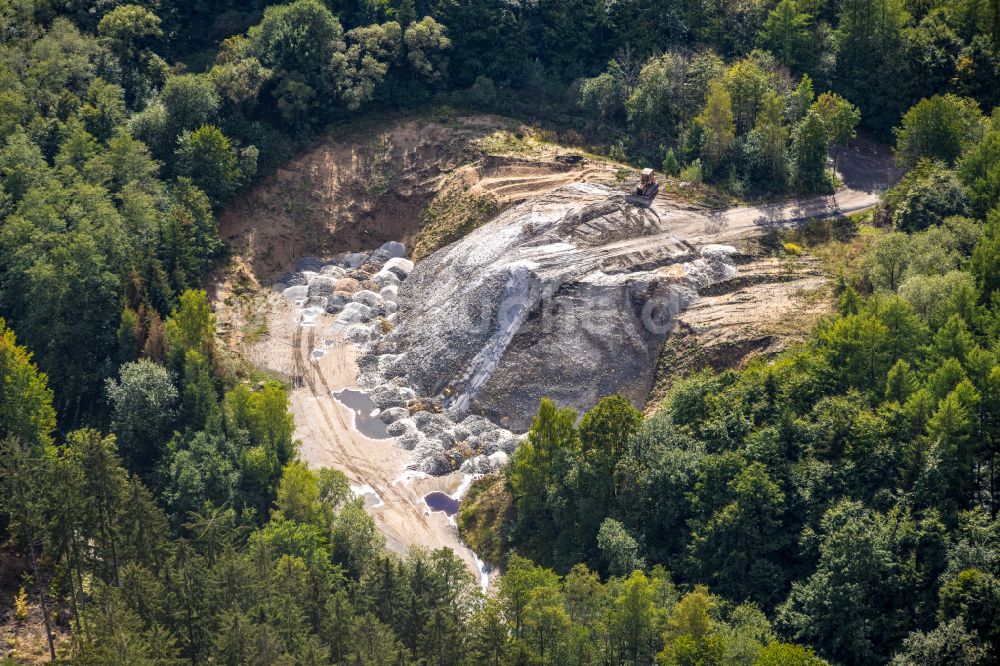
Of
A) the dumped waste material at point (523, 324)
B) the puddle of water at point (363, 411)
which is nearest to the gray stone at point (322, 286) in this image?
the dumped waste material at point (523, 324)

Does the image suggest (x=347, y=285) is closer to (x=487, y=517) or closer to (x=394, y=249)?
(x=394, y=249)

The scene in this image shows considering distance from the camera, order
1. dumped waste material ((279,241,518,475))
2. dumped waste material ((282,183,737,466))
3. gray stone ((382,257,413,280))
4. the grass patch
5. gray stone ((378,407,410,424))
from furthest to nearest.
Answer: gray stone ((382,257,413,280)) < gray stone ((378,407,410,424)) < dumped waste material ((282,183,737,466)) < dumped waste material ((279,241,518,475)) < the grass patch

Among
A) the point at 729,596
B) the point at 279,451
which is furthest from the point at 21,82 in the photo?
the point at 729,596

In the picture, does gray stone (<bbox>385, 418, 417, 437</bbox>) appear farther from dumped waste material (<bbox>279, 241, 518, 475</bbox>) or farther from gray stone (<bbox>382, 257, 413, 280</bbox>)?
gray stone (<bbox>382, 257, 413, 280</bbox>)

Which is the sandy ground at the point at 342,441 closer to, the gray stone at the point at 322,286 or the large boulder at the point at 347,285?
the gray stone at the point at 322,286

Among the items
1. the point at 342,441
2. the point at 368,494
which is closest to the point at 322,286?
the point at 342,441

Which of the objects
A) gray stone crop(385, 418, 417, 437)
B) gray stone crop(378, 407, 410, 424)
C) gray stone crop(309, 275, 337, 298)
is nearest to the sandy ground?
gray stone crop(385, 418, 417, 437)

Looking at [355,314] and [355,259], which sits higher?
[355,259]
